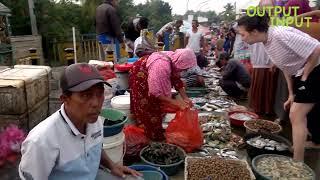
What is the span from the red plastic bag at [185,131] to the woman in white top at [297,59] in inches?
48.0

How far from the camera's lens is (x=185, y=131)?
3.93 m

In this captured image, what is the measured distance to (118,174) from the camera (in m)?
2.24

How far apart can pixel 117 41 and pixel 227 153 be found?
4514mm

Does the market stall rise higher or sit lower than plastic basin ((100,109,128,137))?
lower

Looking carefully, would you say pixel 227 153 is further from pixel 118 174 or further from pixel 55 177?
pixel 55 177

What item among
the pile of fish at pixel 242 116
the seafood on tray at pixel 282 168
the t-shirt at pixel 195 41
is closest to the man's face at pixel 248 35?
the seafood on tray at pixel 282 168

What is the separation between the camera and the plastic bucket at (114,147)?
3.07 meters

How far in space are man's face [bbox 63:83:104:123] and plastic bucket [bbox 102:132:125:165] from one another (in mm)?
1230

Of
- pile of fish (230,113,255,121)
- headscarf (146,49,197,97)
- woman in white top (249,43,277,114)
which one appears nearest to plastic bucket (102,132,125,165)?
headscarf (146,49,197,97)

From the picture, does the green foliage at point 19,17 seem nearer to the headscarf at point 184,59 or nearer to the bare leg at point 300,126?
the headscarf at point 184,59

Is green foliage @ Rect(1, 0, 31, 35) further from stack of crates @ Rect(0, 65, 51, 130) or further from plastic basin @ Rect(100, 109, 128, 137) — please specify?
plastic basin @ Rect(100, 109, 128, 137)

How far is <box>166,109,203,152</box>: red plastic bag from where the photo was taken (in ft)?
12.7

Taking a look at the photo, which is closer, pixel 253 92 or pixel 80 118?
pixel 80 118

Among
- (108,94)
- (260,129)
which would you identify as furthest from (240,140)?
(108,94)
